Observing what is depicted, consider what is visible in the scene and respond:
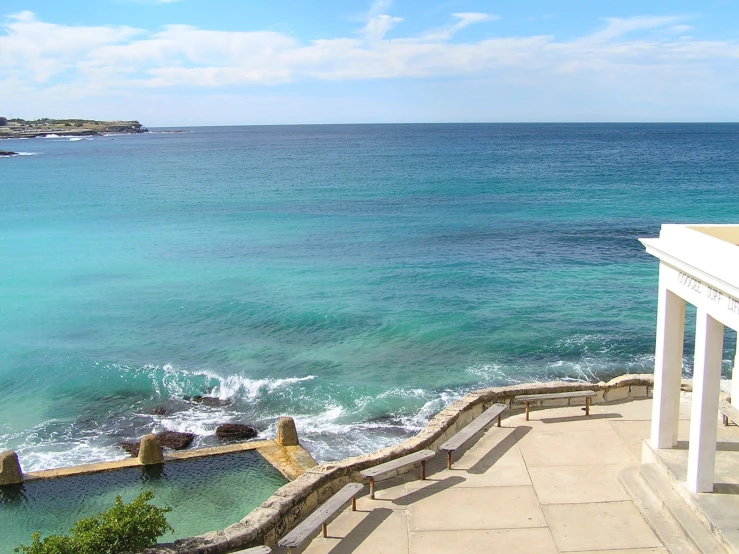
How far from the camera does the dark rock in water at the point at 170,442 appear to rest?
1733cm

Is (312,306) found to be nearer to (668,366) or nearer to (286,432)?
(286,432)

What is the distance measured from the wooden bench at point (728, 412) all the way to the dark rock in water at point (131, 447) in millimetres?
12645

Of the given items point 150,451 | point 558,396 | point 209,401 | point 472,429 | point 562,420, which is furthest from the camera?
point 209,401

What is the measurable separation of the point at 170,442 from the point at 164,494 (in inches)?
111

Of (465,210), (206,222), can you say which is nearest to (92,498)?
(206,222)

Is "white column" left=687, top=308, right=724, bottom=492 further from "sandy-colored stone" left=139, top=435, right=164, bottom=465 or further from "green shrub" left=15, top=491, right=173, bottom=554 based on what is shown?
"sandy-colored stone" left=139, top=435, right=164, bottom=465

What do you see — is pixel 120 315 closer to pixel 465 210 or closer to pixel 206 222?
pixel 206 222

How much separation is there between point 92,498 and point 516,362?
13.2 meters

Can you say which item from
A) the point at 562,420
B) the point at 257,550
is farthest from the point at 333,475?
the point at 562,420

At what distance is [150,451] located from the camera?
15672 millimetres

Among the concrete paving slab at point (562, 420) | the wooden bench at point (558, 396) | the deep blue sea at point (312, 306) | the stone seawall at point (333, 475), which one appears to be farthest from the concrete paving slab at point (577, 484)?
the deep blue sea at point (312, 306)

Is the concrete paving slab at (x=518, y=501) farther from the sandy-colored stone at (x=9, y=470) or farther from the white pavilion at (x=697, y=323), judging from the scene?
the sandy-colored stone at (x=9, y=470)

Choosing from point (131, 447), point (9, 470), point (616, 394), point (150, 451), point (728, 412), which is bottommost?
point (131, 447)

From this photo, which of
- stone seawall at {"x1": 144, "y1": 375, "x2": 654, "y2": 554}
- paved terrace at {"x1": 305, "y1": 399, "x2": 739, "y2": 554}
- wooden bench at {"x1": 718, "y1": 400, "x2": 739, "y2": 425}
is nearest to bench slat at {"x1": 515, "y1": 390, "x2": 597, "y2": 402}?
stone seawall at {"x1": 144, "y1": 375, "x2": 654, "y2": 554}
